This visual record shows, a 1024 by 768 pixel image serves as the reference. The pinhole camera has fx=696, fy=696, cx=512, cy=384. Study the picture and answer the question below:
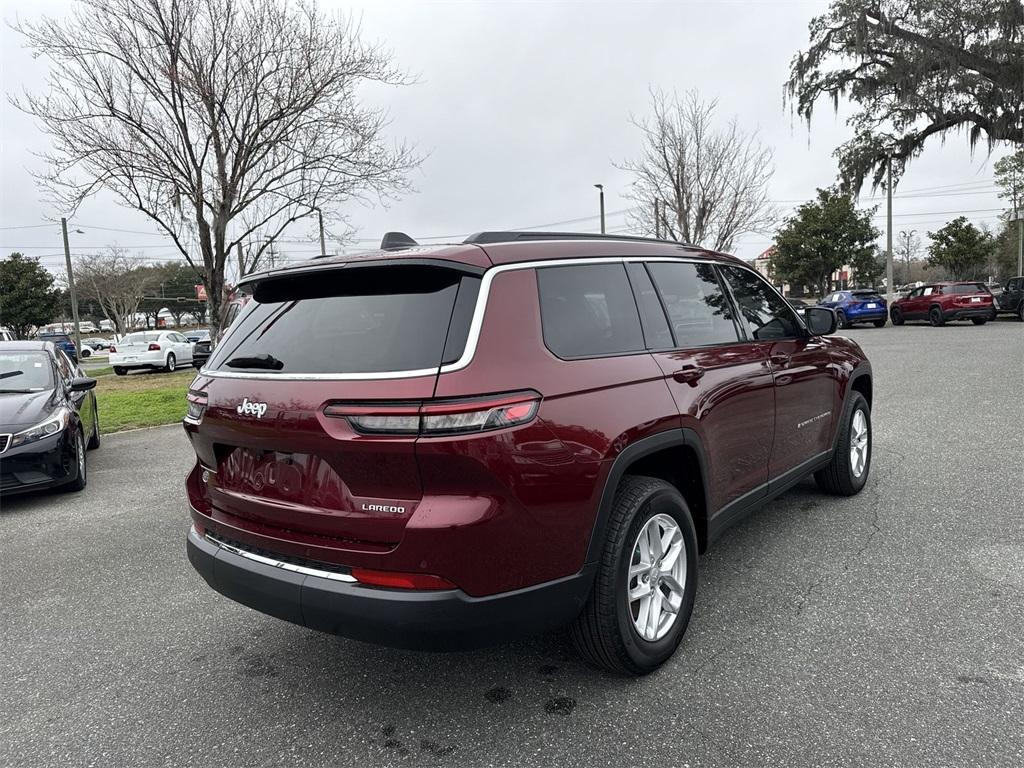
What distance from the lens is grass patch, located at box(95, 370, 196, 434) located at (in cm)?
1030

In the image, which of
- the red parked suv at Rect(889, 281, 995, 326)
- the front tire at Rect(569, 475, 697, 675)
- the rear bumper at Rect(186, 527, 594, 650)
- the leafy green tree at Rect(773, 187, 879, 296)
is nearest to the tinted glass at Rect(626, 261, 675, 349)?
the front tire at Rect(569, 475, 697, 675)

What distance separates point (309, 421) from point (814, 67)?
91.5 ft

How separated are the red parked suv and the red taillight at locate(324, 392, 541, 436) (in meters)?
25.2

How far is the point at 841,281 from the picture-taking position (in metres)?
51.2

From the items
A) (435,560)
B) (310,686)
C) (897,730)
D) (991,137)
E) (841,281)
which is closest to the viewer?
(435,560)

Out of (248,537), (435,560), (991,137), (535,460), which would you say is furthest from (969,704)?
(991,137)

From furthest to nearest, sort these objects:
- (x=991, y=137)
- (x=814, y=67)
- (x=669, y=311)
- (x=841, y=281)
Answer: (x=841, y=281) → (x=814, y=67) → (x=991, y=137) → (x=669, y=311)

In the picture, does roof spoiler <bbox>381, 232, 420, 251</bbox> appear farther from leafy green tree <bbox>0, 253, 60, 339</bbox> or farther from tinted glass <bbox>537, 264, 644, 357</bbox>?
leafy green tree <bbox>0, 253, 60, 339</bbox>

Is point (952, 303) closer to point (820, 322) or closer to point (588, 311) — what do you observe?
point (820, 322)

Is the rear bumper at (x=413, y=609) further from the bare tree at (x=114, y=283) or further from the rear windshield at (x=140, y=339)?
the bare tree at (x=114, y=283)

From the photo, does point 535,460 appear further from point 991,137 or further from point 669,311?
point 991,137

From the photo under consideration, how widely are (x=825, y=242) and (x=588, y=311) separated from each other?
42.8m

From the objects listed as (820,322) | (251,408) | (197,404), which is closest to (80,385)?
(197,404)

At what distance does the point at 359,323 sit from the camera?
101 inches
